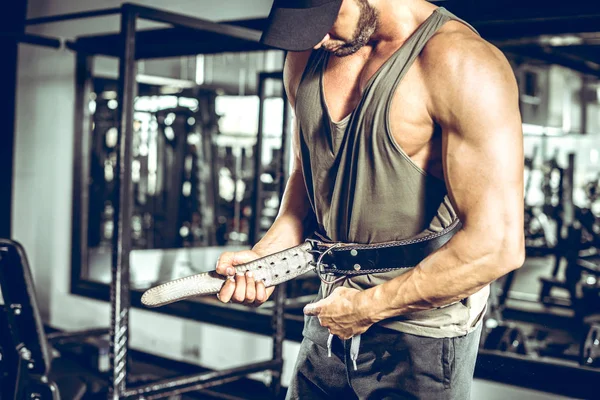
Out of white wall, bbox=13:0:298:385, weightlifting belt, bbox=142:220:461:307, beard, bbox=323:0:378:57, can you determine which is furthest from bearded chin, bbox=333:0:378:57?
white wall, bbox=13:0:298:385

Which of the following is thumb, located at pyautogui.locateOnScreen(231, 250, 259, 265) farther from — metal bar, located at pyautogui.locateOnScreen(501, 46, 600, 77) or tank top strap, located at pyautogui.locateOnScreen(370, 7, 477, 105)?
metal bar, located at pyautogui.locateOnScreen(501, 46, 600, 77)

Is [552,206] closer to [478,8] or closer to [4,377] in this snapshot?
[478,8]

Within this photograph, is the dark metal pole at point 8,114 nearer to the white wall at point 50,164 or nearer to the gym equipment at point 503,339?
the white wall at point 50,164

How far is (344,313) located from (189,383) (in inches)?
81.8

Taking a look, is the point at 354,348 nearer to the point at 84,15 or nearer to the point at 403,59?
the point at 403,59

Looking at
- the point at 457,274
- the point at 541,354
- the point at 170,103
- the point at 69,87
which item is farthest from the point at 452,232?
the point at 170,103

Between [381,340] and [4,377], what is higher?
[381,340]

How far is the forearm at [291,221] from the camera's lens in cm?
188

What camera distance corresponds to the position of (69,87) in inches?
212

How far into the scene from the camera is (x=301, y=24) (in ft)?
4.82

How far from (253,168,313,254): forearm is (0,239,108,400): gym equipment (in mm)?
962

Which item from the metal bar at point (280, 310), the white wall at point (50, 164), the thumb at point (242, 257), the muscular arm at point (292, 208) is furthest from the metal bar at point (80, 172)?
the thumb at point (242, 257)

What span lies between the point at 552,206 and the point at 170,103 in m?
3.80

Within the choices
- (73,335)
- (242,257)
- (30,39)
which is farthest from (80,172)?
(242,257)
